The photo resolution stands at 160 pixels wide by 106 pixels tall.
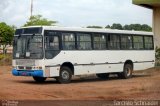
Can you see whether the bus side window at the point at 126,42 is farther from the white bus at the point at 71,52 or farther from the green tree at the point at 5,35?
the green tree at the point at 5,35

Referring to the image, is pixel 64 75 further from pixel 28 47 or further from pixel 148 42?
pixel 148 42

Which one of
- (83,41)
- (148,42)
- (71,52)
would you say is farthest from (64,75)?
(148,42)

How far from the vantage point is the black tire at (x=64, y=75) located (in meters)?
21.1

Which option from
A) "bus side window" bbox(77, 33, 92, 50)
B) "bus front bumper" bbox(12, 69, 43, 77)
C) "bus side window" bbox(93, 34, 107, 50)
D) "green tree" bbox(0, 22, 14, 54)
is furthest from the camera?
"green tree" bbox(0, 22, 14, 54)

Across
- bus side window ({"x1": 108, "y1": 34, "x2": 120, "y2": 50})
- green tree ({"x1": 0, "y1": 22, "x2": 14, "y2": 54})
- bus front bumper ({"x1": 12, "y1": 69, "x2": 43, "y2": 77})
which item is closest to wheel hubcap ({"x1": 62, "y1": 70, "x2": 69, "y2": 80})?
bus front bumper ({"x1": 12, "y1": 69, "x2": 43, "y2": 77})

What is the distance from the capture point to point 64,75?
21234 mm

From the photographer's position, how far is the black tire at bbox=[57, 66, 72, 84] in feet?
69.1

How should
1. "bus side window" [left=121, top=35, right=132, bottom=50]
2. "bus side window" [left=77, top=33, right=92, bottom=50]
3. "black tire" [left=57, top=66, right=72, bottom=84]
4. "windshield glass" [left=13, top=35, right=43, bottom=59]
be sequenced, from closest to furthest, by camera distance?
"windshield glass" [left=13, top=35, right=43, bottom=59], "black tire" [left=57, top=66, right=72, bottom=84], "bus side window" [left=77, top=33, right=92, bottom=50], "bus side window" [left=121, top=35, right=132, bottom=50]

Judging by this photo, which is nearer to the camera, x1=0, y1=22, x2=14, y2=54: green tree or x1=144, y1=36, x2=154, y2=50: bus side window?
x1=144, y1=36, x2=154, y2=50: bus side window

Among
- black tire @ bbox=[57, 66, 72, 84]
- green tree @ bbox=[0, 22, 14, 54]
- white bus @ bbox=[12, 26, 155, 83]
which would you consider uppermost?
green tree @ bbox=[0, 22, 14, 54]

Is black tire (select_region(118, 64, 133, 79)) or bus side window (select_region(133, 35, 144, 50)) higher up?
bus side window (select_region(133, 35, 144, 50))

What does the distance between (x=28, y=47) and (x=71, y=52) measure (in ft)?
6.91

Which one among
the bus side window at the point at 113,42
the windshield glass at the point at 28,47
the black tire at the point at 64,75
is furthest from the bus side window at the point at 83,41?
the windshield glass at the point at 28,47

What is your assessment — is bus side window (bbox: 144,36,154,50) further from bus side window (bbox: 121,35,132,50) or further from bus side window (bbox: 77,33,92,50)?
bus side window (bbox: 77,33,92,50)
